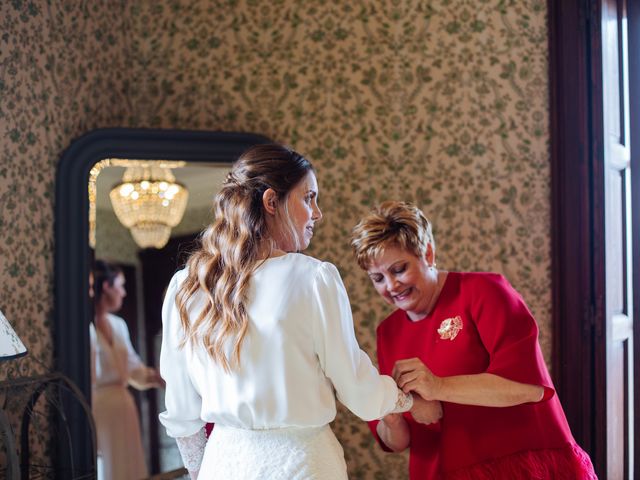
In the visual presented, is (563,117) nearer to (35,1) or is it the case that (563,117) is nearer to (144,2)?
(144,2)

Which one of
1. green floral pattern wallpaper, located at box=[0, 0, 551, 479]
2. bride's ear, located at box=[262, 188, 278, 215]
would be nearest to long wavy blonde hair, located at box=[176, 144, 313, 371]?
bride's ear, located at box=[262, 188, 278, 215]

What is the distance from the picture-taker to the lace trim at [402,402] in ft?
6.11

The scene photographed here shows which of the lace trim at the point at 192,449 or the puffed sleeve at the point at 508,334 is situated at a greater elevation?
the puffed sleeve at the point at 508,334

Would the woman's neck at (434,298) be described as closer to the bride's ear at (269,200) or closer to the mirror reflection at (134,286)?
the bride's ear at (269,200)

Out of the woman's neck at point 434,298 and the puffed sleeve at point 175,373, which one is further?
the woman's neck at point 434,298

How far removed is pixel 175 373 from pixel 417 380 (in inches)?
23.6

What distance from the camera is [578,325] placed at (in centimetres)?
341

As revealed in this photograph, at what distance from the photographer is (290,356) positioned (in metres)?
1.58

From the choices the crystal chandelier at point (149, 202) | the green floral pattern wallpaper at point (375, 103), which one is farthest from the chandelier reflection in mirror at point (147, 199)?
the green floral pattern wallpaper at point (375, 103)

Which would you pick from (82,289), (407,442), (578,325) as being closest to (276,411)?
(407,442)

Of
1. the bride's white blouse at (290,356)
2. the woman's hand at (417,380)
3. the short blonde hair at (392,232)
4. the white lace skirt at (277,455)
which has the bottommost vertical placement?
the white lace skirt at (277,455)

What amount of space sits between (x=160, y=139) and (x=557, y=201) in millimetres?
1752

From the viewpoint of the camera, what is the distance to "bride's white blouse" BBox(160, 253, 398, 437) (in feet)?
5.17

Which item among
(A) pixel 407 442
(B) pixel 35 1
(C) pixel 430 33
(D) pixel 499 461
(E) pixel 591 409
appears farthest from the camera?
(C) pixel 430 33
